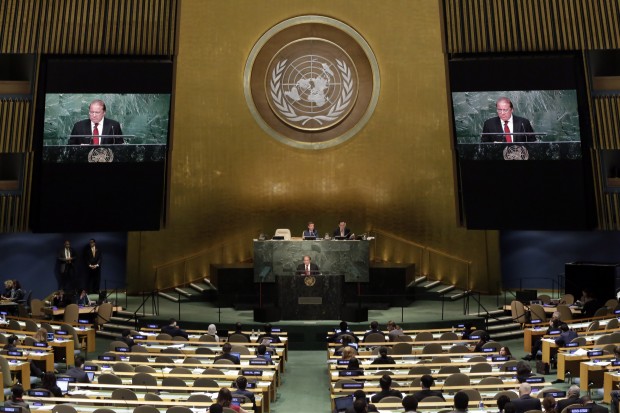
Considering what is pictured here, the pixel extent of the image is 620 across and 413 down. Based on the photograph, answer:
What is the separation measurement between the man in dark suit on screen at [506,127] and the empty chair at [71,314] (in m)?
9.83

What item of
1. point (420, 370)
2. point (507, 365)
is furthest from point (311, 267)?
point (507, 365)

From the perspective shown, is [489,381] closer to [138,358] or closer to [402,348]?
[402,348]

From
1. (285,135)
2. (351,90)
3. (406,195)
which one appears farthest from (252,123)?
(406,195)

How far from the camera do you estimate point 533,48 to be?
2330cm

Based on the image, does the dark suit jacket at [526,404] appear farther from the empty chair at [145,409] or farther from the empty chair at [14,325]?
the empty chair at [14,325]

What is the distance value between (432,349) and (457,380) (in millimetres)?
3133

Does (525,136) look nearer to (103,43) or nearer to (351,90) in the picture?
(351,90)

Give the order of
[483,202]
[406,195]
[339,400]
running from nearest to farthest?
1. [339,400]
2. [483,202]
3. [406,195]

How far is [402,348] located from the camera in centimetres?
1702

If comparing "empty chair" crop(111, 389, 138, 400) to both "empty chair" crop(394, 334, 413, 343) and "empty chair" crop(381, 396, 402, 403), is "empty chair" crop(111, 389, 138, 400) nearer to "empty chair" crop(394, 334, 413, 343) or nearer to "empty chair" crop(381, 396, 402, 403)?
"empty chair" crop(381, 396, 402, 403)

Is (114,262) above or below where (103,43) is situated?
below

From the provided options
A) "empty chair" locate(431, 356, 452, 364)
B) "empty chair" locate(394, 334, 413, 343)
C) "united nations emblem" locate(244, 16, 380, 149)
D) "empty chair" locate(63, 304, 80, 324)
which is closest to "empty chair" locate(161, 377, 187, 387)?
"empty chair" locate(431, 356, 452, 364)

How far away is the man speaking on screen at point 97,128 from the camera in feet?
76.1

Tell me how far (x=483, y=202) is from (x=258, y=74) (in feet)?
23.3
